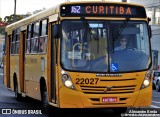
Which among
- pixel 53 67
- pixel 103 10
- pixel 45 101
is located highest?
pixel 103 10

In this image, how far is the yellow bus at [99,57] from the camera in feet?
39.2

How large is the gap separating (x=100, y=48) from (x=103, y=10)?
987mm

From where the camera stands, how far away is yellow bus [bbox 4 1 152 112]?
11953 millimetres

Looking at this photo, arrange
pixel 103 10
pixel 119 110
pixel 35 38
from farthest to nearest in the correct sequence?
pixel 35 38 → pixel 119 110 → pixel 103 10

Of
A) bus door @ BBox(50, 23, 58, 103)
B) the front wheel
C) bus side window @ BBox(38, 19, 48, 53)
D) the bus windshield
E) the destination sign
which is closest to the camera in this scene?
the bus windshield

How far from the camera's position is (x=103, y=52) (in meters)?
12.1

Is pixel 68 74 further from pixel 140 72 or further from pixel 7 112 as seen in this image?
pixel 7 112

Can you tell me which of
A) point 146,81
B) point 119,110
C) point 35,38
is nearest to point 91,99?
point 146,81

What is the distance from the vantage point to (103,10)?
12508 mm

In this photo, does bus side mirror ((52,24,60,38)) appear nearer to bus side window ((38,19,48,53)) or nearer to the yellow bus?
the yellow bus

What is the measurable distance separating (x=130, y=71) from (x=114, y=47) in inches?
26.4

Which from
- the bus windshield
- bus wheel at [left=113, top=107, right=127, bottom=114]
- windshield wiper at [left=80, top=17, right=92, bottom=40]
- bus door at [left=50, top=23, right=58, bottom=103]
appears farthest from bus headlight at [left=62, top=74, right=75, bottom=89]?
bus wheel at [left=113, top=107, right=127, bottom=114]

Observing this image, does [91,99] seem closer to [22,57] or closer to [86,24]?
[86,24]

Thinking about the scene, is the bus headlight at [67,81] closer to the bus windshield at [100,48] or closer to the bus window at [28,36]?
the bus windshield at [100,48]
